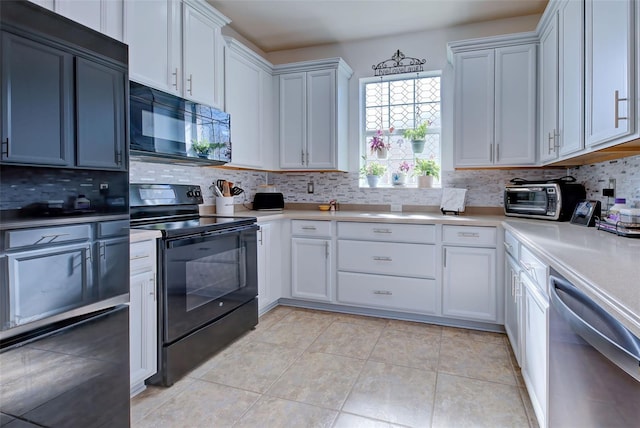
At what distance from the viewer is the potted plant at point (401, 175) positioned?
140 inches

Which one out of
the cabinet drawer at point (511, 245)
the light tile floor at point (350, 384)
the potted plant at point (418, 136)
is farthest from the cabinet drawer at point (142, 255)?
the potted plant at point (418, 136)

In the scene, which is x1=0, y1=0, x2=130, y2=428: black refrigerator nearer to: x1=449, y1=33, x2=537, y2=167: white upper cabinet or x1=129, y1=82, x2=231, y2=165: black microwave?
x1=129, y1=82, x2=231, y2=165: black microwave

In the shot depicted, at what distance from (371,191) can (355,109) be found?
2.79 feet

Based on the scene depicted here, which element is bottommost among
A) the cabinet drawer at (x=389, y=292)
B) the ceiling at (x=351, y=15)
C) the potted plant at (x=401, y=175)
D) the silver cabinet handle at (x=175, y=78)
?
the cabinet drawer at (x=389, y=292)

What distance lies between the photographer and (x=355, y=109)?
3697mm

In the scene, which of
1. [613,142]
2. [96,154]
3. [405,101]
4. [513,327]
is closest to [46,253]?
[96,154]

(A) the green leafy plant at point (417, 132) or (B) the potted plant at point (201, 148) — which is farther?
(A) the green leafy plant at point (417, 132)

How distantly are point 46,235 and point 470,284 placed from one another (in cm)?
261

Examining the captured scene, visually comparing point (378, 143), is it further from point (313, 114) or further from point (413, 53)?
point (413, 53)

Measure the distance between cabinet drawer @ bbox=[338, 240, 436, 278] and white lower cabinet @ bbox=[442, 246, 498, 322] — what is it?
0.47 feet

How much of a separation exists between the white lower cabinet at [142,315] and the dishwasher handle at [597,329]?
178cm

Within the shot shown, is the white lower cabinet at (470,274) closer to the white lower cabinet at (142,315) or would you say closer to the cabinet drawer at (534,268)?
the cabinet drawer at (534,268)

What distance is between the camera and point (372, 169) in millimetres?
3637

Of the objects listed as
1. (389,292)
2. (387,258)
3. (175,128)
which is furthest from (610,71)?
(175,128)
